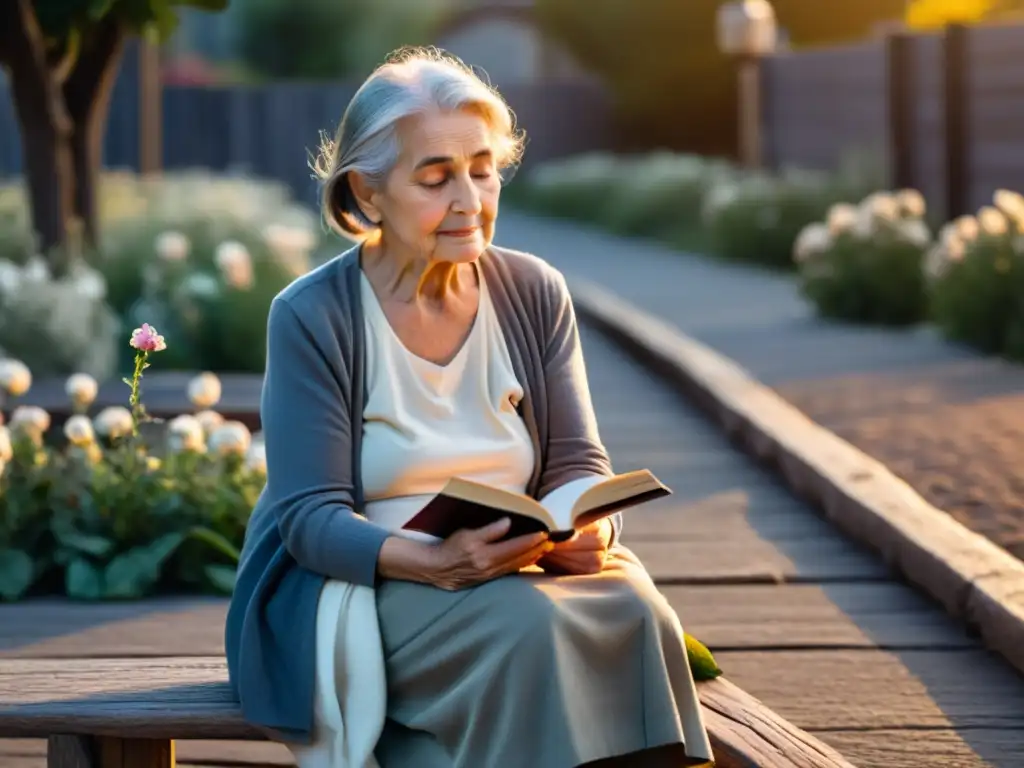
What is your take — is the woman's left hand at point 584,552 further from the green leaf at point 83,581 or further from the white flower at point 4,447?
the white flower at point 4,447

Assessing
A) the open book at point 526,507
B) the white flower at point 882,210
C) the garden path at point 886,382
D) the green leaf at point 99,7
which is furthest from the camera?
the white flower at point 882,210

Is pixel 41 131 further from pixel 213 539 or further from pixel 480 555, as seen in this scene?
pixel 480 555

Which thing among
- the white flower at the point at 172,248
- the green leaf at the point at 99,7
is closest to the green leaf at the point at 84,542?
the green leaf at the point at 99,7

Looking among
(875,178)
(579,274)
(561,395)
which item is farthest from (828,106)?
(561,395)

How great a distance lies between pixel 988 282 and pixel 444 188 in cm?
661

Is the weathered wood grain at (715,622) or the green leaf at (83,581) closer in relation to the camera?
the weathered wood grain at (715,622)

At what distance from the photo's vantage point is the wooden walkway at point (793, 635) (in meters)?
3.95

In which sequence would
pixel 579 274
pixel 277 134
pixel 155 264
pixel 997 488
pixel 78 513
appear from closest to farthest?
1. pixel 78 513
2. pixel 997 488
3. pixel 155 264
4. pixel 579 274
5. pixel 277 134

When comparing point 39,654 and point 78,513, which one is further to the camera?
point 78,513

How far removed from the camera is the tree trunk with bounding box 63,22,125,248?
8.55 m

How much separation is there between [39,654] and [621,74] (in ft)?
88.2

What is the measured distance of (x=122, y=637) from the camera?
15.1ft

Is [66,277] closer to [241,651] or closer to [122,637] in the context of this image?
[122,637]

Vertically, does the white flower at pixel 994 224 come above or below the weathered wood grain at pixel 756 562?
above
